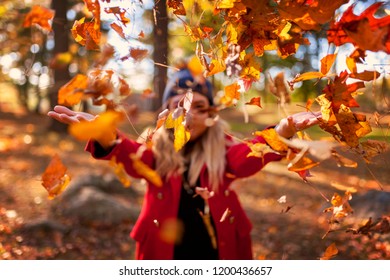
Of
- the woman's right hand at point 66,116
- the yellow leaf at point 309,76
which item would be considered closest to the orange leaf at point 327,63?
the yellow leaf at point 309,76

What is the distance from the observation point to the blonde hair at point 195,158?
247 centimetres

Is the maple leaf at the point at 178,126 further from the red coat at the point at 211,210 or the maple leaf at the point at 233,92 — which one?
the red coat at the point at 211,210

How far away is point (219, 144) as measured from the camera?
257 centimetres

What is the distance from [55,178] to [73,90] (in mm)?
403

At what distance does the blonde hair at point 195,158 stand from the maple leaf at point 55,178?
1.03m

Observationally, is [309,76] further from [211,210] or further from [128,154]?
[128,154]

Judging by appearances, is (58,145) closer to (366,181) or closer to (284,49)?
(366,181)

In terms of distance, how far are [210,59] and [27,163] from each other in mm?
7950

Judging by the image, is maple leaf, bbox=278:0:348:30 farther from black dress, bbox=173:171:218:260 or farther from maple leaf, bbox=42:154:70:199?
black dress, bbox=173:171:218:260

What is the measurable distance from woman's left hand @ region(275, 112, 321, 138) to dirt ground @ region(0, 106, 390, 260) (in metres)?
0.29

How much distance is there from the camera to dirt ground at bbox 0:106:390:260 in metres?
4.20

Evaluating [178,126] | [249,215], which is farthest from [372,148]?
[249,215]

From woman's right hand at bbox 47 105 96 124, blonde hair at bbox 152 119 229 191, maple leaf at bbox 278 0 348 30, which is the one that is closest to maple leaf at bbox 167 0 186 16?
maple leaf at bbox 278 0 348 30

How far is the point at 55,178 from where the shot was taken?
1454 millimetres
